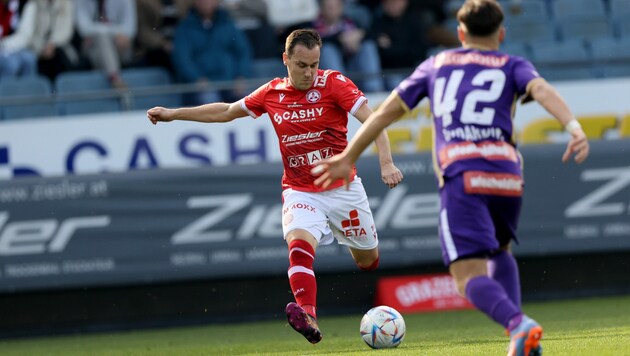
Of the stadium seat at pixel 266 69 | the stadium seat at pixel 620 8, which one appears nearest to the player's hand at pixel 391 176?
the stadium seat at pixel 266 69

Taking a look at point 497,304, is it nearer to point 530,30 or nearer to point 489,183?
point 489,183

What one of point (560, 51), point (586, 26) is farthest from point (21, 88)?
point (586, 26)

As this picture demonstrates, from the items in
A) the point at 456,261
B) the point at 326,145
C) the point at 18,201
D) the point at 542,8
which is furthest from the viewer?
the point at 542,8

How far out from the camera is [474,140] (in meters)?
6.05

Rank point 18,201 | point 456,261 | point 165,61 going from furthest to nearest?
1. point 165,61
2. point 18,201
3. point 456,261

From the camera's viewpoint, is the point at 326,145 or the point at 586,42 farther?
the point at 586,42

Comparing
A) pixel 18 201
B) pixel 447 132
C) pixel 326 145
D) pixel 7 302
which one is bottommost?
pixel 7 302

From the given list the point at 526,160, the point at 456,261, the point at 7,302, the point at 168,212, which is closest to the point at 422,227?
the point at 526,160

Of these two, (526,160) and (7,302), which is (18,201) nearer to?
(7,302)

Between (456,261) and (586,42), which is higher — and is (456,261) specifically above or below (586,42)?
above

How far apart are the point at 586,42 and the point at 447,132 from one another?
10.00 metres

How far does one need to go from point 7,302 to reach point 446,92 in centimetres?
803

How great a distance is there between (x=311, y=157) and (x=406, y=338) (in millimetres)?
1818

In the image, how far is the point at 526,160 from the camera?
12.9 metres
